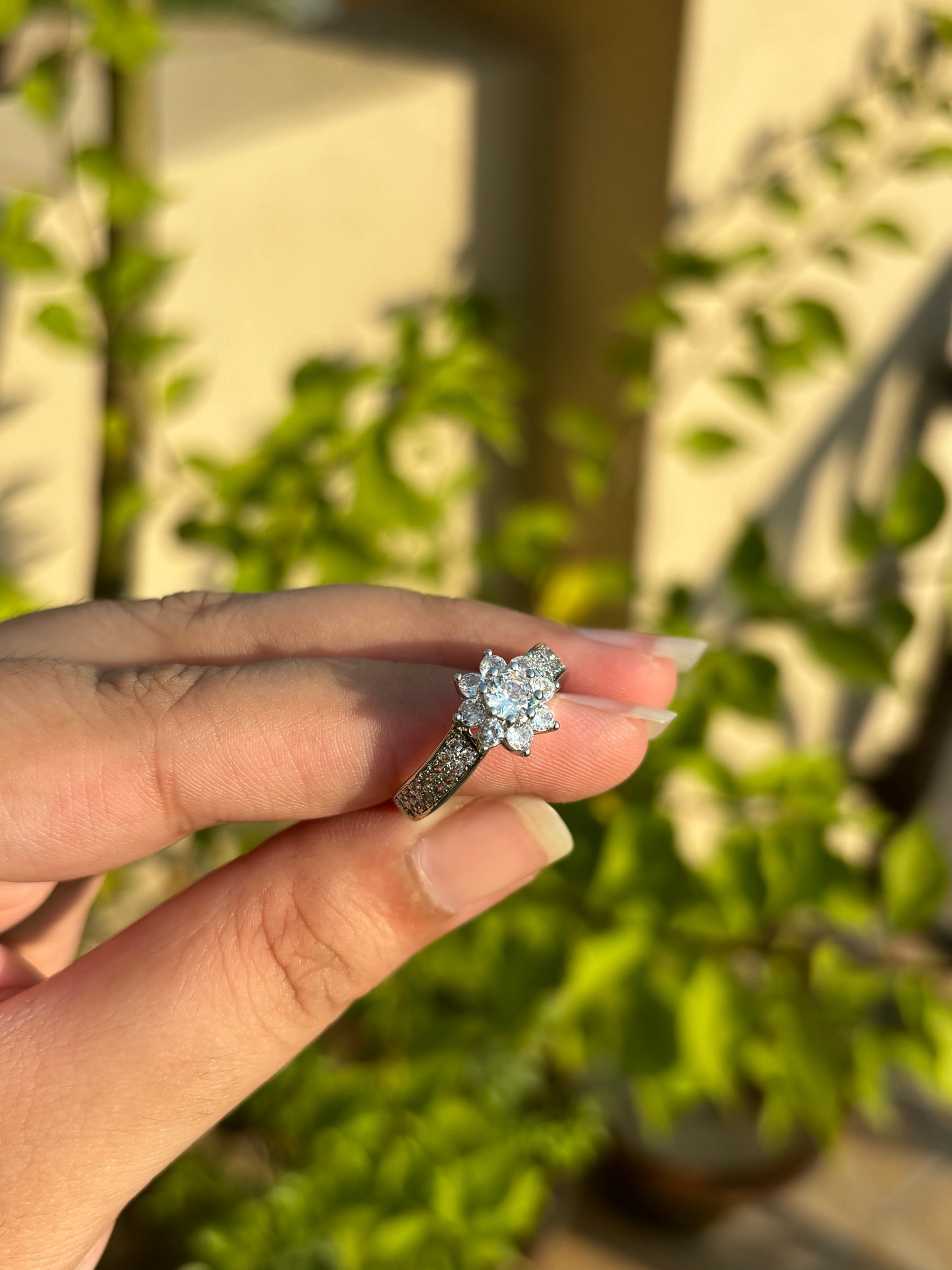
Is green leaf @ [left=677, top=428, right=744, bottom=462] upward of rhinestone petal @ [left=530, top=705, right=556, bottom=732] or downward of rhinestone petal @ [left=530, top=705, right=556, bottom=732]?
upward

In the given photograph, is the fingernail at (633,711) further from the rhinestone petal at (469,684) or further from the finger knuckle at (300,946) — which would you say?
the finger knuckle at (300,946)

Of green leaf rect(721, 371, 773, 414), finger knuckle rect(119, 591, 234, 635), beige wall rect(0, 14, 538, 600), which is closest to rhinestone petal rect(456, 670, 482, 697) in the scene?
finger knuckle rect(119, 591, 234, 635)

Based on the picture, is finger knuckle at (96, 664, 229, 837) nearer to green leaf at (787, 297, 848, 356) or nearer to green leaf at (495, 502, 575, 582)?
green leaf at (495, 502, 575, 582)

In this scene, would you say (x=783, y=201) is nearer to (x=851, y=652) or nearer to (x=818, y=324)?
(x=818, y=324)

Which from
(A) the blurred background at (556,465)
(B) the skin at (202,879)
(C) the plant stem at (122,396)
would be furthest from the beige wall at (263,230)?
(B) the skin at (202,879)

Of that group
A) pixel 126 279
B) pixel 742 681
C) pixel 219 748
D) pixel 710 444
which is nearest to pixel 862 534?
pixel 742 681

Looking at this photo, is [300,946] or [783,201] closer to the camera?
[300,946]

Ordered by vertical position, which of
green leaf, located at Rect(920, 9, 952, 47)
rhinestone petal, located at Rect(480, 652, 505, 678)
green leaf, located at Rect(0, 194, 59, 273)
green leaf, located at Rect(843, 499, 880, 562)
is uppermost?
green leaf, located at Rect(920, 9, 952, 47)

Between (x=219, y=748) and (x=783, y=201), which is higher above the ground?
(x=783, y=201)
